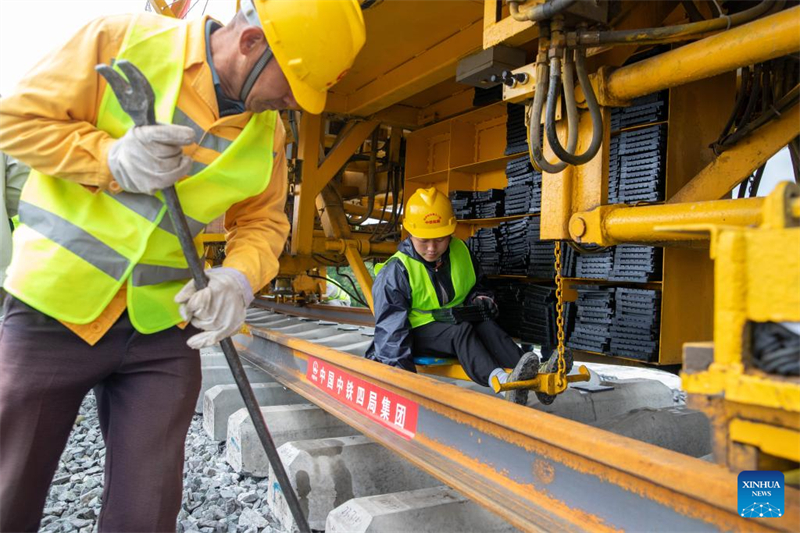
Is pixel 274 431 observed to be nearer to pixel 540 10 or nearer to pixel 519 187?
pixel 519 187

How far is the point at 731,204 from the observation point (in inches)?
73.7

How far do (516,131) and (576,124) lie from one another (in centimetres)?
192

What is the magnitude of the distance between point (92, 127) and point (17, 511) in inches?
37.9

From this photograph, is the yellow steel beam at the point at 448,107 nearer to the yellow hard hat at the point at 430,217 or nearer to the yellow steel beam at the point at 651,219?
the yellow hard hat at the point at 430,217

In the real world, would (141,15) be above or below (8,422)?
above

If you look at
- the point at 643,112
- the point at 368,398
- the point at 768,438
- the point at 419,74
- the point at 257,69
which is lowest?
the point at 368,398

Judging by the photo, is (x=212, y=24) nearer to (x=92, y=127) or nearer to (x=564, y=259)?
(x=92, y=127)

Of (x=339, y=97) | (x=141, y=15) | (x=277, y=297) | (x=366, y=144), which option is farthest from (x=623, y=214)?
Answer: (x=277, y=297)

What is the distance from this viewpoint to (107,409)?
5.32ft

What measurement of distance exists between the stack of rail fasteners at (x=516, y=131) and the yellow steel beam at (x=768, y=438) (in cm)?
314

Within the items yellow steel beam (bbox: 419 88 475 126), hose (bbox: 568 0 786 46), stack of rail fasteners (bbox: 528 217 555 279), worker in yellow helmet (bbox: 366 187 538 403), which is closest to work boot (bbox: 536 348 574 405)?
worker in yellow helmet (bbox: 366 187 538 403)

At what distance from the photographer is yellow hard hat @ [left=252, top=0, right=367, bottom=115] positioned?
4.88ft

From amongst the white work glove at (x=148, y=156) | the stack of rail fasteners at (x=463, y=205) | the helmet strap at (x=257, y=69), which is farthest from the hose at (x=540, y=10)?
the stack of rail fasteners at (x=463, y=205)

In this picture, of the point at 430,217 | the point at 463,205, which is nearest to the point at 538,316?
the point at 430,217
